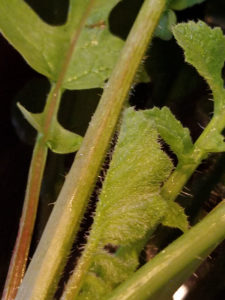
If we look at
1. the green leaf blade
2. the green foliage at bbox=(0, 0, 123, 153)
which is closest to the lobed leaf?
the green foliage at bbox=(0, 0, 123, 153)

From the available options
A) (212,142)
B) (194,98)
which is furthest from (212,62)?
(194,98)

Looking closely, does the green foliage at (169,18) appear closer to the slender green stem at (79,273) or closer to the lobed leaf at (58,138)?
the lobed leaf at (58,138)

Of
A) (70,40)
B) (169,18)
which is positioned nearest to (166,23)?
(169,18)

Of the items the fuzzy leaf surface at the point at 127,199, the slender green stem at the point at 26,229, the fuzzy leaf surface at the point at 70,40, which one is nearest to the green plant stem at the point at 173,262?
the fuzzy leaf surface at the point at 127,199

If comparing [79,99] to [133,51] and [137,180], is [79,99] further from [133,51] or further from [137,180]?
[137,180]

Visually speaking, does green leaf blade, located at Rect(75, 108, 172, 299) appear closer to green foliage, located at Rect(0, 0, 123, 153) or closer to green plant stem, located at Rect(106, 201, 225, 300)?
green plant stem, located at Rect(106, 201, 225, 300)
